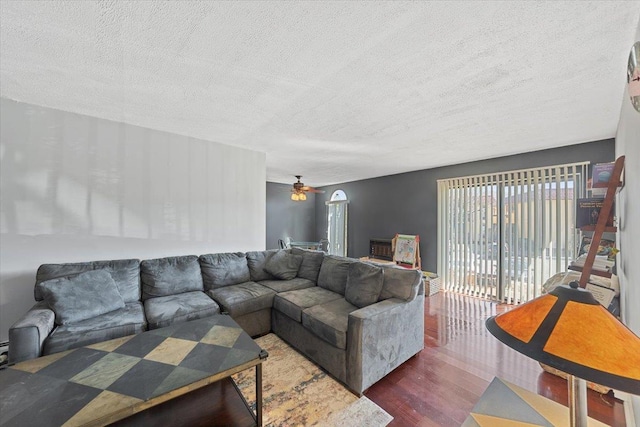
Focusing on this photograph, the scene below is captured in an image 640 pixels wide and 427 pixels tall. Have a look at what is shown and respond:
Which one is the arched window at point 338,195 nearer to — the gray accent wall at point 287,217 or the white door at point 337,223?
the white door at point 337,223

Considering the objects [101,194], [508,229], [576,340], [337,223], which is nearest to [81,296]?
[101,194]

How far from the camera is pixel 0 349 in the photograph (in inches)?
90.2

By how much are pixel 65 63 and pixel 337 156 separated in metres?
3.26

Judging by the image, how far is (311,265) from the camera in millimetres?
3498

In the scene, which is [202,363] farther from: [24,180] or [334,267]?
[24,180]

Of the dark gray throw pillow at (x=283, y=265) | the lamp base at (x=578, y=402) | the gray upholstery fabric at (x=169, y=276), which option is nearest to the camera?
the lamp base at (x=578, y=402)

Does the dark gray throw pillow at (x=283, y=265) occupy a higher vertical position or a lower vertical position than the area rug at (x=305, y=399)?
higher

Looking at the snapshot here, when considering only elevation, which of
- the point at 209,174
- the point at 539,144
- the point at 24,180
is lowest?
the point at 24,180

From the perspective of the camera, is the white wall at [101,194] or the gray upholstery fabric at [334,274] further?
the gray upholstery fabric at [334,274]

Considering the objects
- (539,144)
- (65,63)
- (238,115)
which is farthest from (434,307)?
(65,63)

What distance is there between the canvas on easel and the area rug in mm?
3311

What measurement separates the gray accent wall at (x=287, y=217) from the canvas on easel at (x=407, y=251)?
328 cm

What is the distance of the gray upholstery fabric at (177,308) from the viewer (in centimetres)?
225

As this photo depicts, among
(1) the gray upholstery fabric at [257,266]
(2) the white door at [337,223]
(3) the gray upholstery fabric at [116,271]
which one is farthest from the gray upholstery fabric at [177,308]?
(2) the white door at [337,223]
